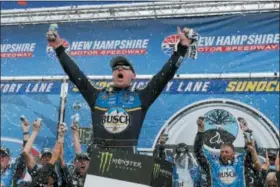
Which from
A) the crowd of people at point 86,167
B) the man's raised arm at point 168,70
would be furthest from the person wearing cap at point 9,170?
the man's raised arm at point 168,70

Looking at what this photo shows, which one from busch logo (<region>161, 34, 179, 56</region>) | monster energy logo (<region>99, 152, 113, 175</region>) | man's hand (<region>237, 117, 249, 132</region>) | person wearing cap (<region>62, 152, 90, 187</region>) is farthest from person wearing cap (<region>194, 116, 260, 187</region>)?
monster energy logo (<region>99, 152, 113, 175</region>)

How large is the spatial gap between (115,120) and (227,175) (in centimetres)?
275

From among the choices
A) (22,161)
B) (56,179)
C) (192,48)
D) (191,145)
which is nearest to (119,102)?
(192,48)

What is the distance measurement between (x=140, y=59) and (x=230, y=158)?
2.93m

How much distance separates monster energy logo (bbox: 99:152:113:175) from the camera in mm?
2896

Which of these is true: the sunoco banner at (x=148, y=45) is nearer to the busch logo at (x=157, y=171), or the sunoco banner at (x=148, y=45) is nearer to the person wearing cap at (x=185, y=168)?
the person wearing cap at (x=185, y=168)

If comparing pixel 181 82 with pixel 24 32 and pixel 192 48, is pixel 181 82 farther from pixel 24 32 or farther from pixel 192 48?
pixel 192 48

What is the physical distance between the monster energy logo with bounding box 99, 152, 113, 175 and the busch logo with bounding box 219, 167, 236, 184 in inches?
123

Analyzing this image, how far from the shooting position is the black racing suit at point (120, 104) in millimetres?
3370

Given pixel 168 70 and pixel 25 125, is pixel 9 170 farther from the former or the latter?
pixel 168 70

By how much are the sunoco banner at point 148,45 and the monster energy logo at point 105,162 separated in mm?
4929

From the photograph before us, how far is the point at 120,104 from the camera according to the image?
344 cm

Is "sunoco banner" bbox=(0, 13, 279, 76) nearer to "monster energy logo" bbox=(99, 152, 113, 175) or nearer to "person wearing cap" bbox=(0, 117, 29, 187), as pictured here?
"person wearing cap" bbox=(0, 117, 29, 187)

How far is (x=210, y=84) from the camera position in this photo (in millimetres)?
7477
